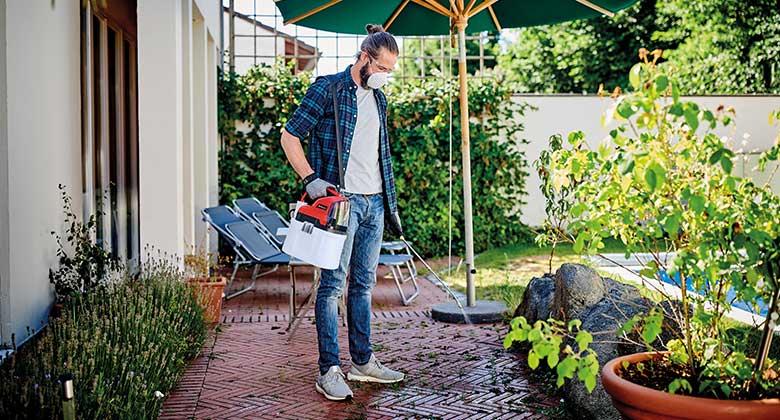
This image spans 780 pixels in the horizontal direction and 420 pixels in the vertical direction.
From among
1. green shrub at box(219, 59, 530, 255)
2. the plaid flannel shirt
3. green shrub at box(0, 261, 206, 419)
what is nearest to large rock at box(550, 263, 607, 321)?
the plaid flannel shirt

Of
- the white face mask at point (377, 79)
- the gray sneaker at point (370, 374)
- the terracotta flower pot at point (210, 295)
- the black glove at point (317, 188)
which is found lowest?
the gray sneaker at point (370, 374)

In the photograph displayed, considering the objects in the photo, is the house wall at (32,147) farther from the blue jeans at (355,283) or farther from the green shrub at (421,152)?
the green shrub at (421,152)

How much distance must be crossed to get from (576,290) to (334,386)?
4.49 ft

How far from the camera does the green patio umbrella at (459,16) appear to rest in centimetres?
641

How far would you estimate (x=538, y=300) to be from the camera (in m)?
5.36

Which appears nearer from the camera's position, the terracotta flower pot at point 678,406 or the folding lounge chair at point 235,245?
the terracotta flower pot at point 678,406

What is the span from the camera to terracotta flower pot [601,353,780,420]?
91.0 inches

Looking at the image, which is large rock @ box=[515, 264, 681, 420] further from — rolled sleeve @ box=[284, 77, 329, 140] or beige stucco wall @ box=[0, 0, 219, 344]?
beige stucco wall @ box=[0, 0, 219, 344]

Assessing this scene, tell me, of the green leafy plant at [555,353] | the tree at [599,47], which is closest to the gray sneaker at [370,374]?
the green leafy plant at [555,353]

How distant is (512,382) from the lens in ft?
14.8

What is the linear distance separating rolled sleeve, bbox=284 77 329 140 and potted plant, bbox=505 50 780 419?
1.71 metres

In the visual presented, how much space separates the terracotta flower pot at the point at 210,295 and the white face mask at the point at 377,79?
7.05 feet

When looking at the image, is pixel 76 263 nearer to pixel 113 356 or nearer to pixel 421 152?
pixel 113 356

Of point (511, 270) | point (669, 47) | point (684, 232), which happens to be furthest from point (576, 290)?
point (669, 47)
